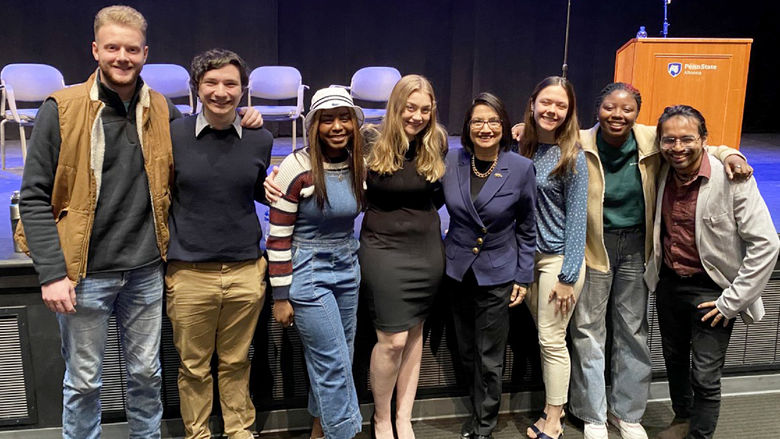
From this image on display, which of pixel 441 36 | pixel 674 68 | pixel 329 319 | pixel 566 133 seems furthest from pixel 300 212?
pixel 441 36

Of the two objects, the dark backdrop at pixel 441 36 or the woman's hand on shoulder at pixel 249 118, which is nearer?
the woman's hand on shoulder at pixel 249 118

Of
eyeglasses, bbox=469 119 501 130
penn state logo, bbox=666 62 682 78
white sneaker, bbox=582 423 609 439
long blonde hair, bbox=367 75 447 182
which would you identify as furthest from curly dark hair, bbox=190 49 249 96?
penn state logo, bbox=666 62 682 78

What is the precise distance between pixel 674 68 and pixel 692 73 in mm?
119

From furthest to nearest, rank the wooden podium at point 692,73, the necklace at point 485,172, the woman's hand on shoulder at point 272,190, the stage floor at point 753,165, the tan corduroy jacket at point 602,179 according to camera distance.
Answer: the wooden podium at point 692,73, the stage floor at point 753,165, the tan corduroy jacket at point 602,179, the necklace at point 485,172, the woman's hand on shoulder at point 272,190

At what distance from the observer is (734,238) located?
2383 millimetres

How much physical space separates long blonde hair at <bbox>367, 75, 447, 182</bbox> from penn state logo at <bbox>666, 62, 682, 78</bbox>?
2.25 m

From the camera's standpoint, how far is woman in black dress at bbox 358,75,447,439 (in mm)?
2346

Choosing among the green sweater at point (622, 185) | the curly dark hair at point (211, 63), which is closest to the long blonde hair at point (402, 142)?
the curly dark hair at point (211, 63)

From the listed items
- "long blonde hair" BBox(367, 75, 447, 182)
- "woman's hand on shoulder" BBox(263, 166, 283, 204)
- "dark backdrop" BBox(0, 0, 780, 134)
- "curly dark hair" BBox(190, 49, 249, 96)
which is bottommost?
"woman's hand on shoulder" BBox(263, 166, 283, 204)

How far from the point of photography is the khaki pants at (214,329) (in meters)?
2.29

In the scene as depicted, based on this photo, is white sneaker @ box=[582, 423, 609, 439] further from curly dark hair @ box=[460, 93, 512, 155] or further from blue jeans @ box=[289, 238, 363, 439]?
curly dark hair @ box=[460, 93, 512, 155]

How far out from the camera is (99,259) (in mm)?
2102

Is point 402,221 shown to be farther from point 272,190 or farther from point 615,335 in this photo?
point 615,335

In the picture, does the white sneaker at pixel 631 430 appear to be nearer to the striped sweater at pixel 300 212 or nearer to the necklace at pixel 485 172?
the necklace at pixel 485 172
